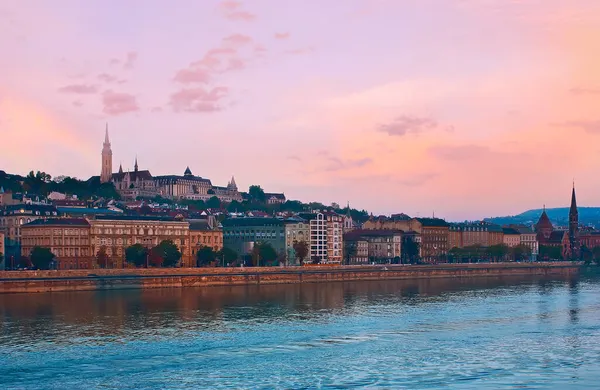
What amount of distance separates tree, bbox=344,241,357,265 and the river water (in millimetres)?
46037

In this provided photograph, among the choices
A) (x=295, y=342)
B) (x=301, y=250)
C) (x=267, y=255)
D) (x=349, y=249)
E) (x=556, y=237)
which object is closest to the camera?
(x=295, y=342)

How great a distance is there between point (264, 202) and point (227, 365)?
126302 millimetres

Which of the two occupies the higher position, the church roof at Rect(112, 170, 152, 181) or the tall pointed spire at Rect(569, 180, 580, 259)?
the church roof at Rect(112, 170, 152, 181)

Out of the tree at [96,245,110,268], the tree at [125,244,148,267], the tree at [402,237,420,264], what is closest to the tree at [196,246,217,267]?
the tree at [125,244,148,267]

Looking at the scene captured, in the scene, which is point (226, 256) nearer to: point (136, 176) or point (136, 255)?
point (136, 255)

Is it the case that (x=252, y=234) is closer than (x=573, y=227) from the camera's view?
Yes

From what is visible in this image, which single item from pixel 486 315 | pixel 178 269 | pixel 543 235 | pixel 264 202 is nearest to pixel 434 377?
pixel 486 315

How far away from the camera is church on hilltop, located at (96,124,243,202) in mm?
150375

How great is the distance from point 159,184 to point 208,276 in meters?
91.2

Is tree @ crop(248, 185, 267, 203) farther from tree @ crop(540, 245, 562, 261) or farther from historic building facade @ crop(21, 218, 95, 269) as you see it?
historic building facade @ crop(21, 218, 95, 269)

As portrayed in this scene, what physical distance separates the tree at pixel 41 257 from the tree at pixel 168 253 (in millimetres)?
8827

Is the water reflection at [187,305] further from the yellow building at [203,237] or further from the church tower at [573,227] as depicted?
the church tower at [573,227]

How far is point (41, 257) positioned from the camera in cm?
6662

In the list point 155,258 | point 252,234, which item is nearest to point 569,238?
point 252,234
